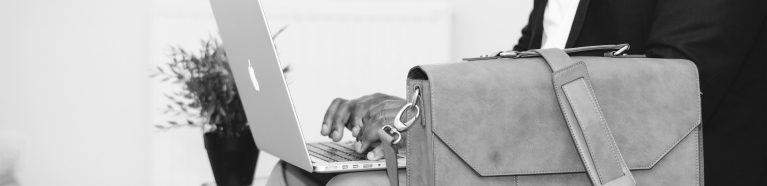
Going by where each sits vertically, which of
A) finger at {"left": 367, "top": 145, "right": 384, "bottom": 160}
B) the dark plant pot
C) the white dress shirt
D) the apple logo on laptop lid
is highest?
the apple logo on laptop lid

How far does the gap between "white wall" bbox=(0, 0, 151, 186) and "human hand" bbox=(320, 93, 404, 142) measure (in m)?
1.36

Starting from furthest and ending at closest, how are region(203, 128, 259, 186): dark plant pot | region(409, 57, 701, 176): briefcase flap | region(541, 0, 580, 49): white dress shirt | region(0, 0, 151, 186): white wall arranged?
region(0, 0, 151, 186): white wall
region(203, 128, 259, 186): dark plant pot
region(541, 0, 580, 49): white dress shirt
region(409, 57, 701, 176): briefcase flap

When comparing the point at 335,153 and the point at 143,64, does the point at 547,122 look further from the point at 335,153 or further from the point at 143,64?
Result: the point at 143,64

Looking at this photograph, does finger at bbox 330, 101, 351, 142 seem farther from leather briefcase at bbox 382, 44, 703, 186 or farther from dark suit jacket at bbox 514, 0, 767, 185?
dark suit jacket at bbox 514, 0, 767, 185

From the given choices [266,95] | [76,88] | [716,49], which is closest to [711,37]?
→ [716,49]

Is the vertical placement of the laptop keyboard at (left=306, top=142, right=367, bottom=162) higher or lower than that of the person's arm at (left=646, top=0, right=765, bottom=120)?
lower

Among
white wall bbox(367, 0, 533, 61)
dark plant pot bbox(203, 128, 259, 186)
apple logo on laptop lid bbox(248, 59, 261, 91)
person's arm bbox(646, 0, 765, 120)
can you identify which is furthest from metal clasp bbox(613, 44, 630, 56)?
white wall bbox(367, 0, 533, 61)

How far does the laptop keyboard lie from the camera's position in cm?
68

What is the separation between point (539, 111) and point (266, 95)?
334mm

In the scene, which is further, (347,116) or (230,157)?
(230,157)

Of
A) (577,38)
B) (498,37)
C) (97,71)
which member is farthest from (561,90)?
(97,71)

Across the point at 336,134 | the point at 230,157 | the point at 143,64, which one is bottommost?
the point at 230,157

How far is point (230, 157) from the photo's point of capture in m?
1.39

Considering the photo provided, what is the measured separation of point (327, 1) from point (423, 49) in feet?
1.21
